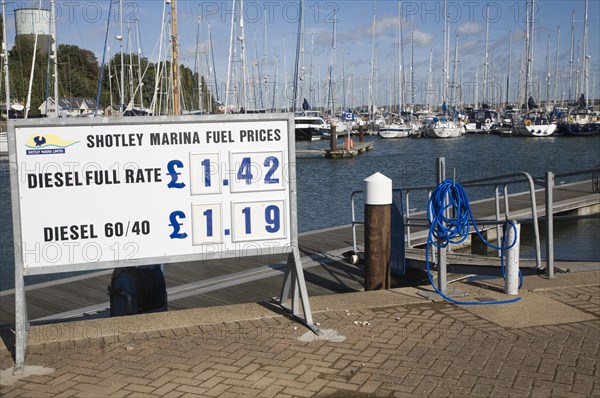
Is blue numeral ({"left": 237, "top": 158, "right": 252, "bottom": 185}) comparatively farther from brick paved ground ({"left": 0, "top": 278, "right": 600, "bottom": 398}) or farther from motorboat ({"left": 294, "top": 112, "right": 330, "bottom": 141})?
motorboat ({"left": 294, "top": 112, "right": 330, "bottom": 141})

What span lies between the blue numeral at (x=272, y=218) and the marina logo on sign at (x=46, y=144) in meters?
1.84

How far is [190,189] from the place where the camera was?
20.9ft

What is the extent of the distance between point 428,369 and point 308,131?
74.3 metres

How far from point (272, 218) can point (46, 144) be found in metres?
2.11

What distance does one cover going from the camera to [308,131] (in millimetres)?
79250

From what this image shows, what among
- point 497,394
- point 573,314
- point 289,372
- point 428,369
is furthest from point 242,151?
point 573,314

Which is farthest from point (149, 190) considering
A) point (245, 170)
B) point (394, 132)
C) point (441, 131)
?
point (394, 132)

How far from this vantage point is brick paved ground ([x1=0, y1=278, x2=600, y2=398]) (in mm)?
5098

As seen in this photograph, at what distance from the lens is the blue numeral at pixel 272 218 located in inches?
260

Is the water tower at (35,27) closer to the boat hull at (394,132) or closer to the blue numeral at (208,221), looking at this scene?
the blue numeral at (208,221)

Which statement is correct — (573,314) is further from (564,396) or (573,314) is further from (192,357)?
(192,357)

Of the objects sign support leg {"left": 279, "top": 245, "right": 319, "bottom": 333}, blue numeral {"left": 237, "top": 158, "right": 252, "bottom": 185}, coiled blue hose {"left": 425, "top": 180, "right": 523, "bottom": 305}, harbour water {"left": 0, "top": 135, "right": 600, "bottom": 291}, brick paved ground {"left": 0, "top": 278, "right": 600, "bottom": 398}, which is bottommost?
harbour water {"left": 0, "top": 135, "right": 600, "bottom": 291}

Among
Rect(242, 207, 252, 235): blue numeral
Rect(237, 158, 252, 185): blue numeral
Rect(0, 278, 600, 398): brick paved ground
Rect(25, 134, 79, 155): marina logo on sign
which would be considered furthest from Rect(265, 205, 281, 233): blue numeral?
Rect(25, 134, 79, 155): marina logo on sign

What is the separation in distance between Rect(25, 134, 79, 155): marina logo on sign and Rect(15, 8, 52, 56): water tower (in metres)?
30.7
